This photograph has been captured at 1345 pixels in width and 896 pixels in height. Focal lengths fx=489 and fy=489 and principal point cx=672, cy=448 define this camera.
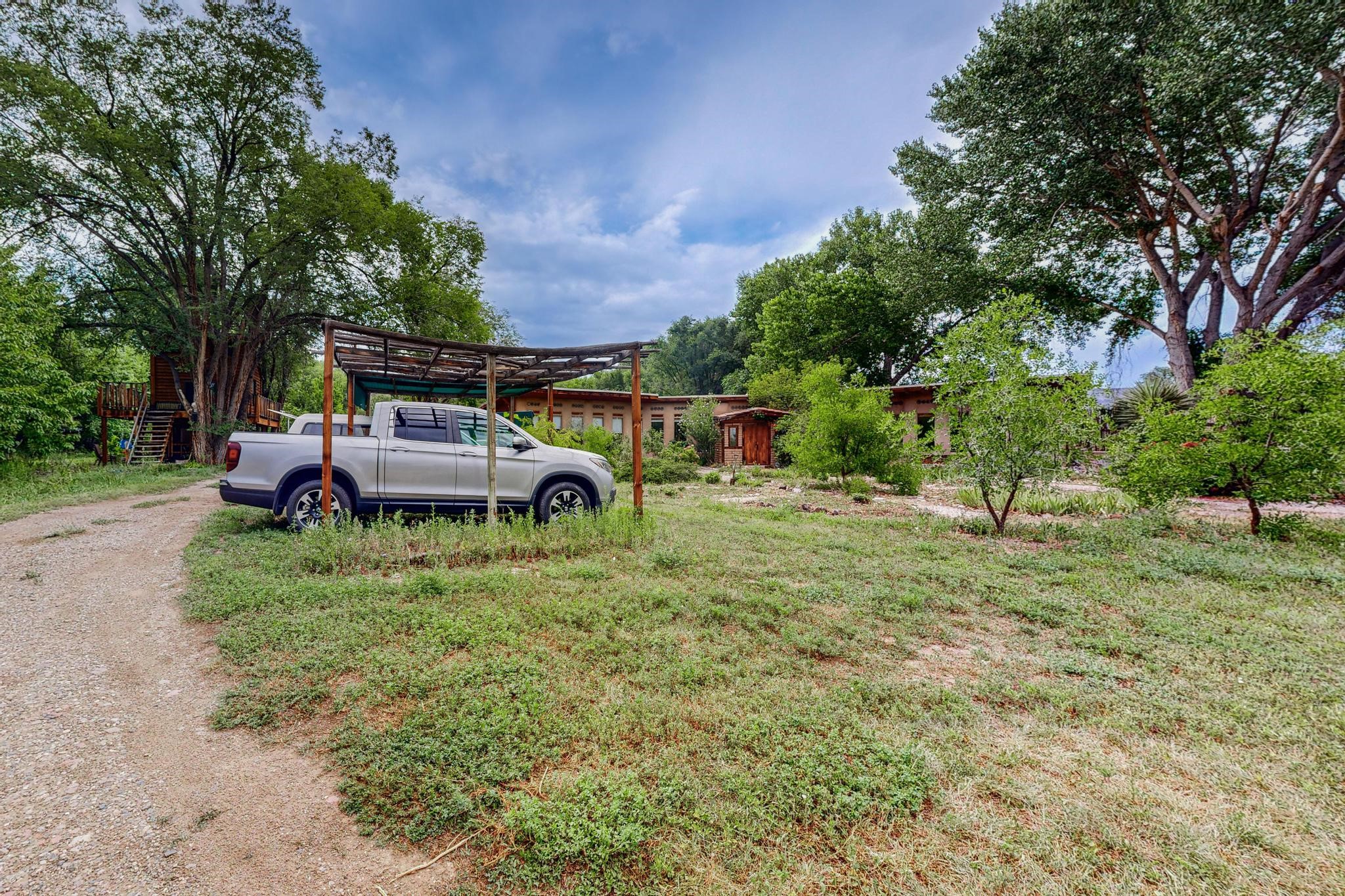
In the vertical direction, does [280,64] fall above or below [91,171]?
above

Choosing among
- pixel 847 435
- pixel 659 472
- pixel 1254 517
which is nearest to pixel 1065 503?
pixel 1254 517

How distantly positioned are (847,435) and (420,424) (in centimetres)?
1062

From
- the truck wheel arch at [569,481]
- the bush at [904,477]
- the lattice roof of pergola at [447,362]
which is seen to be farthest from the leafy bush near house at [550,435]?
the bush at [904,477]

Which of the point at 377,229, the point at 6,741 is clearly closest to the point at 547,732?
the point at 6,741

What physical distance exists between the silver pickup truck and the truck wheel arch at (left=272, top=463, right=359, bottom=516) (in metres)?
0.01

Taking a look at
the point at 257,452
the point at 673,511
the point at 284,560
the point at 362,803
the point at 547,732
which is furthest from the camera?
the point at 673,511

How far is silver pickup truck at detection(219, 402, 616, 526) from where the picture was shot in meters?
6.02

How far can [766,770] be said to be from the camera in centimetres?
220

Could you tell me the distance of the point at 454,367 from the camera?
8.31 metres

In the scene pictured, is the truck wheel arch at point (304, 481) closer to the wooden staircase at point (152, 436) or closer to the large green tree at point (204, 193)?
the large green tree at point (204, 193)

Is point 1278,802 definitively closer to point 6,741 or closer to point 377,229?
point 6,741

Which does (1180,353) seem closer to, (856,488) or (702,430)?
(856,488)

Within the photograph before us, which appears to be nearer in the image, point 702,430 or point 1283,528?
point 1283,528

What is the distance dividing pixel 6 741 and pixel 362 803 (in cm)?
192
